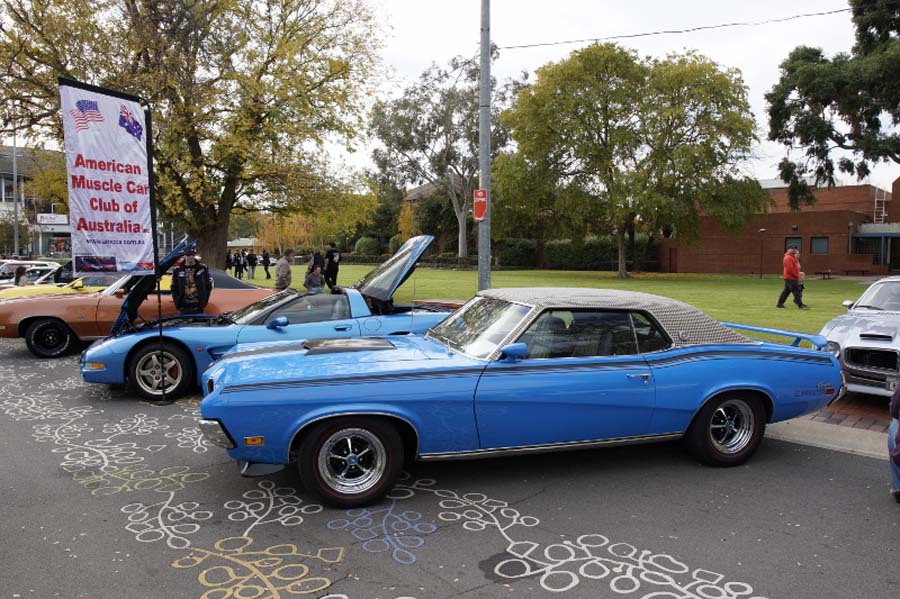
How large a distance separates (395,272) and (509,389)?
3398mm

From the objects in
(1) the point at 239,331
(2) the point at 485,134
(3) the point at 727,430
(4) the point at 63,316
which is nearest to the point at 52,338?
(4) the point at 63,316

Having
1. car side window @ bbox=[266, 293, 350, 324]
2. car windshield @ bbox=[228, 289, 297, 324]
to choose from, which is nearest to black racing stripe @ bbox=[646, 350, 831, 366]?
car side window @ bbox=[266, 293, 350, 324]

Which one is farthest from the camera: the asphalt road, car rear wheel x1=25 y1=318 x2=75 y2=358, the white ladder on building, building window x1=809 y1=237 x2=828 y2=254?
the white ladder on building

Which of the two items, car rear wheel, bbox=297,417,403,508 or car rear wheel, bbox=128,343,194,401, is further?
car rear wheel, bbox=128,343,194,401

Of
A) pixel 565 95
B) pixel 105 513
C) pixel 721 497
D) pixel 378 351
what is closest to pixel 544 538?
pixel 721 497

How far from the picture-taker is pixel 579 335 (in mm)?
4535

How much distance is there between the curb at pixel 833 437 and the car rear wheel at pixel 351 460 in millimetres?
3702

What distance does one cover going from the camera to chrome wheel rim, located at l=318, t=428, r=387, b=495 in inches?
154

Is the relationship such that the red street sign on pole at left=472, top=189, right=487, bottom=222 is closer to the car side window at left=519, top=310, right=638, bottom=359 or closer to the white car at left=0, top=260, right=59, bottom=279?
the car side window at left=519, top=310, right=638, bottom=359

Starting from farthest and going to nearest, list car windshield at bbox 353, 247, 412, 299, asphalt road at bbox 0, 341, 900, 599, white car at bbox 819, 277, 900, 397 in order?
car windshield at bbox 353, 247, 412, 299 → white car at bbox 819, 277, 900, 397 → asphalt road at bbox 0, 341, 900, 599

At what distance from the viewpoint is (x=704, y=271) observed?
44.8 meters

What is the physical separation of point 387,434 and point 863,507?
3.13m

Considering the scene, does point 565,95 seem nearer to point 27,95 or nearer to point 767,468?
point 27,95

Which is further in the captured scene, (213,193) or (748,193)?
(748,193)
